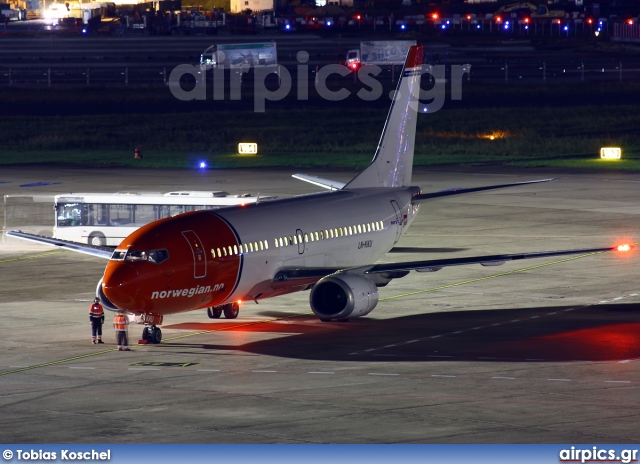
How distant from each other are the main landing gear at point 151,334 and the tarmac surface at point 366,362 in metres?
0.50

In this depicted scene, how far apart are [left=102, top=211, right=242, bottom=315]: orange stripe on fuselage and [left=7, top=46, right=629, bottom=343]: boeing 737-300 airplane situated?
31 mm

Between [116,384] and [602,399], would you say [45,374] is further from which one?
[602,399]

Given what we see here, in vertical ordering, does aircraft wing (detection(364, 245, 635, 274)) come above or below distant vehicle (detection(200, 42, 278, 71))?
below

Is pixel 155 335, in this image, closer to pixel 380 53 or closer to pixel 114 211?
pixel 114 211

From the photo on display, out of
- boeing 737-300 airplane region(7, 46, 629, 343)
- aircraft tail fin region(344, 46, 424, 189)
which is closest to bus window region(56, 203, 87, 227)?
boeing 737-300 airplane region(7, 46, 629, 343)

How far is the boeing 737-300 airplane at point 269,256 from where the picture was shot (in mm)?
40219

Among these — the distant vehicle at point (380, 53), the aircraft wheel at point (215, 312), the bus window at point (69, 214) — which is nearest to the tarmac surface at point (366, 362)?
the aircraft wheel at point (215, 312)

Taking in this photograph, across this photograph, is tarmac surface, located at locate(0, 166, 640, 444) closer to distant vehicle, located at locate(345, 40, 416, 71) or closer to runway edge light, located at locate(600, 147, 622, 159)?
runway edge light, located at locate(600, 147, 622, 159)

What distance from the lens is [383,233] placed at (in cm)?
5094

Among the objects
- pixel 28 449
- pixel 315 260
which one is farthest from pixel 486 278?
pixel 28 449

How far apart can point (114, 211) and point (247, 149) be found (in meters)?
44.3

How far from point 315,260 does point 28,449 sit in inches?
800

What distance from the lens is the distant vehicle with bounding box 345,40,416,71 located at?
176125mm

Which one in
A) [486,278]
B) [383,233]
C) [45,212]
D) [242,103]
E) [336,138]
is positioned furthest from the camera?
[242,103]
